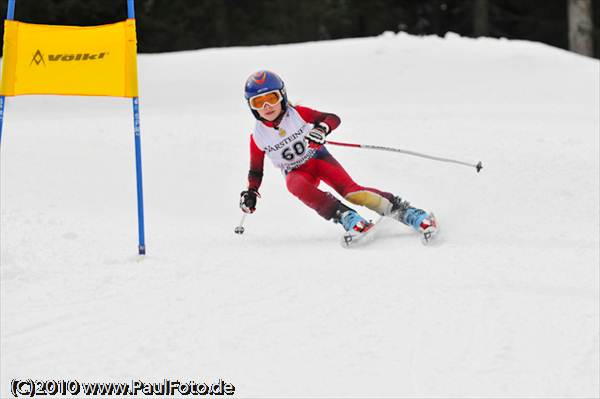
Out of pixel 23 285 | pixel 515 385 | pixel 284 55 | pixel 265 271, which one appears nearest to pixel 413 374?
pixel 515 385

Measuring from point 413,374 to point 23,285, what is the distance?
2666 millimetres

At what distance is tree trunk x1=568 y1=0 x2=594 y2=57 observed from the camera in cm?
1642

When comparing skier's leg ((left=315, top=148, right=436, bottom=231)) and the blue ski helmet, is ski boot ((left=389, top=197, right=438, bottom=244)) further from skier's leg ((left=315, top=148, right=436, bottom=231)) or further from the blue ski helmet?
the blue ski helmet

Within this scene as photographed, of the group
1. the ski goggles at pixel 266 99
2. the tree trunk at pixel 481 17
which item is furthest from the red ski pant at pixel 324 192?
the tree trunk at pixel 481 17

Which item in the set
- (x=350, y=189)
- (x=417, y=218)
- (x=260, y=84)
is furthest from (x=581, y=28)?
(x=260, y=84)

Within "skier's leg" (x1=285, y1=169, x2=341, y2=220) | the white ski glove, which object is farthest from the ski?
the white ski glove

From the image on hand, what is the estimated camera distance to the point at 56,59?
539cm

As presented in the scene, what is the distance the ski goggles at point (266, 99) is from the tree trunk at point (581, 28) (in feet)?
40.2

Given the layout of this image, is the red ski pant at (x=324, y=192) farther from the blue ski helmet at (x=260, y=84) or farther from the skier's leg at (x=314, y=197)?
the blue ski helmet at (x=260, y=84)

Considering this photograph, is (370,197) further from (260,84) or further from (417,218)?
(260,84)

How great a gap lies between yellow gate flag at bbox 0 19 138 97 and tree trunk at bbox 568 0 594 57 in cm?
1338

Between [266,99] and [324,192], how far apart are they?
0.89m

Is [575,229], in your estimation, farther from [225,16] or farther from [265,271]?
[225,16]

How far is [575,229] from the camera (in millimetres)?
6566
